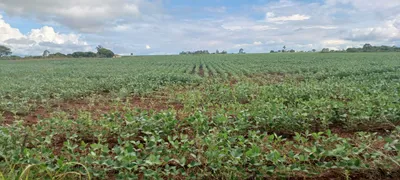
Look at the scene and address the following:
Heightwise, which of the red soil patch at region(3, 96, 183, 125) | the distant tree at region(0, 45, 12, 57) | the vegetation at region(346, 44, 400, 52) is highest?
the distant tree at region(0, 45, 12, 57)

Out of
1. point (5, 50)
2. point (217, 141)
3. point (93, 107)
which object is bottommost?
point (93, 107)

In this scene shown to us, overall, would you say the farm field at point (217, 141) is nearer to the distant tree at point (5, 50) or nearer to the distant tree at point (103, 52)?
the distant tree at point (103, 52)

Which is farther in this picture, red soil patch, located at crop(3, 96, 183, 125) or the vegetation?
the vegetation

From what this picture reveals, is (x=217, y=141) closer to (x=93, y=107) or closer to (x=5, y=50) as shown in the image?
(x=93, y=107)

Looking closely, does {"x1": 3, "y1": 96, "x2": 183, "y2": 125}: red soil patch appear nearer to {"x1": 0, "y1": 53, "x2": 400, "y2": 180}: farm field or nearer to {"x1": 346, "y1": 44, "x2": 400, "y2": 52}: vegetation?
{"x1": 0, "y1": 53, "x2": 400, "y2": 180}: farm field

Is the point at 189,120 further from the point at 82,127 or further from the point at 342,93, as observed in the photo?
the point at 342,93

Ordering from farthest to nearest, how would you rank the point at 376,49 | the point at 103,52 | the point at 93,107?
1. the point at 103,52
2. the point at 376,49
3. the point at 93,107

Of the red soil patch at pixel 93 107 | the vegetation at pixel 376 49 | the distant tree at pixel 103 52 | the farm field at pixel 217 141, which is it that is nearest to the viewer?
the farm field at pixel 217 141

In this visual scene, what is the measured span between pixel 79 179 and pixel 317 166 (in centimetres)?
237

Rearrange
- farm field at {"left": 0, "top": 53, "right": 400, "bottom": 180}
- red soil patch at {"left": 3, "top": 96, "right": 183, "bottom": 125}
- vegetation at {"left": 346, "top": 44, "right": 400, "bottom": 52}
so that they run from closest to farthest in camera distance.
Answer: farm field at {"left": 0, "top": 53, "right": 400, "bottom": 180} → red soil patch at {"left": 3, "top": 96, "right": 183, "bottom": 125} → vegetation at {"left": 346, "top": 44, "right": 400, "bottom": 52}

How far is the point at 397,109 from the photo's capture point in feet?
14.4

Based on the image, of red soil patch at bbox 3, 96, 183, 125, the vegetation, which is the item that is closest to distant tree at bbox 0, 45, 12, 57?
red soil patch at bbox 3, 96, 183, 125

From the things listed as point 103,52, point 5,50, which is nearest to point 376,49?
point 103,52

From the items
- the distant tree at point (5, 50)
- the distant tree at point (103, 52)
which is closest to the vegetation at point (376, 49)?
the distant tree at point (103, 52)
